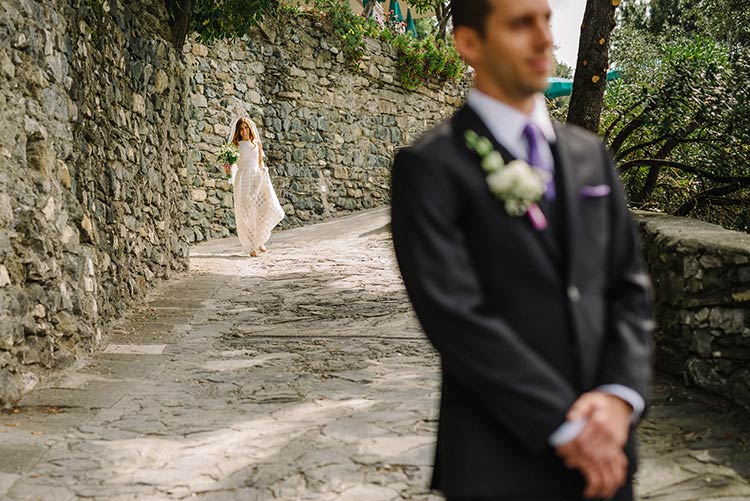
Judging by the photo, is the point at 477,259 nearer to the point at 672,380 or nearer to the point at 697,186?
the point at 672,380

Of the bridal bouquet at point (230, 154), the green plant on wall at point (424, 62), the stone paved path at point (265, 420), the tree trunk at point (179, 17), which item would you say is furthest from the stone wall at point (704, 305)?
the green plant on wall at point (424, 62)

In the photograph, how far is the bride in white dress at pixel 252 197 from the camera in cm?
1065

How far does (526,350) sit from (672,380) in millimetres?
3549

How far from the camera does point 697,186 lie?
764 cm

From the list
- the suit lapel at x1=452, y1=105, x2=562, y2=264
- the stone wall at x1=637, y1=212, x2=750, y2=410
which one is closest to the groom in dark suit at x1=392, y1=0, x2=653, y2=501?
the suit lapel at x1=452, y1=105, x2=562, y2=264

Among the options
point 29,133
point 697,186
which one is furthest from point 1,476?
point 697,186

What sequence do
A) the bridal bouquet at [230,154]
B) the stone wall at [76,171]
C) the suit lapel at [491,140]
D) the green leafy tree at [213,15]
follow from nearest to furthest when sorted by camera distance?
the suit lapel at [491,140], the stone wall at [76,171], the green leafy tree at [213,15], the bridal bouquet at [230,154]

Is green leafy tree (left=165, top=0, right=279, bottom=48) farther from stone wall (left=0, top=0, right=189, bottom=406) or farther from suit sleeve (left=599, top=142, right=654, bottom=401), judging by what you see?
suit sleeve (left=599, top=142, right=654, bottom=401)

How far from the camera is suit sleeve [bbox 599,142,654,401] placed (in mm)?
1393

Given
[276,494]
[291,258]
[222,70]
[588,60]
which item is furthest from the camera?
[222,70]

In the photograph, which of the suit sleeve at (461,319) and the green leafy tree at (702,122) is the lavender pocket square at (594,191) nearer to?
the suit sleeve at (461,319)

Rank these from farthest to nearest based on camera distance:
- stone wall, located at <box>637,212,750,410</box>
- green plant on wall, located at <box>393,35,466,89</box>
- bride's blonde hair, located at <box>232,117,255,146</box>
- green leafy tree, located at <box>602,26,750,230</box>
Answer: green plant on wall, located at <box>393,35,466,89</box>, bride's blonde hair, located at <box>232,117,255,146</box>, green leafy tree, located at <box>602,26,750,230</box>, stone wall, located at <box>637,212,750,410</box>

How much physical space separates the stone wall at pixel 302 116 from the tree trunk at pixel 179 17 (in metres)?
4.36

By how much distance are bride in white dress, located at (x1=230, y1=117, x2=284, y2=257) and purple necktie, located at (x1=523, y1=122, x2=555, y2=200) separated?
9313 millimetres
